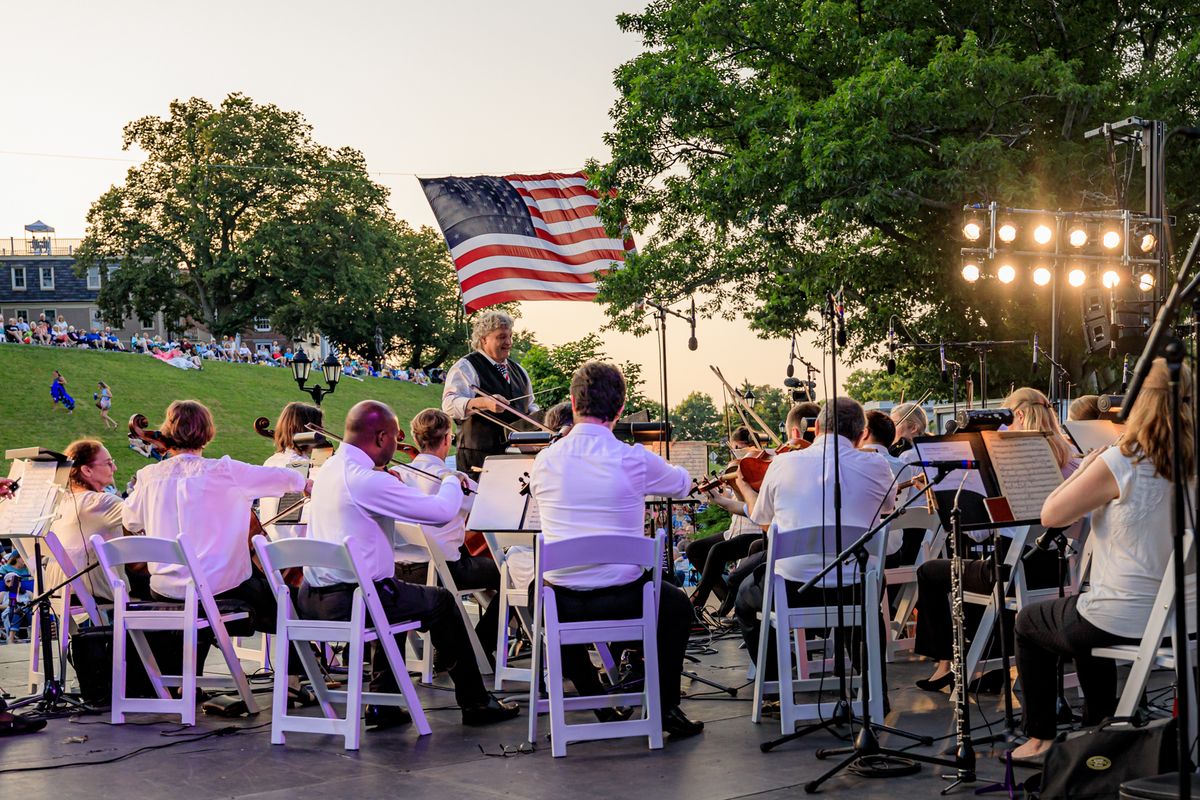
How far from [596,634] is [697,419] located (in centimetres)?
1588

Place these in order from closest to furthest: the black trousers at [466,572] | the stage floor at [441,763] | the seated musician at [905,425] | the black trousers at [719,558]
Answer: the stage floor at [441,763], the black trousers at [466,572], the black trousers at [719,558], the seated musician at [905,425]


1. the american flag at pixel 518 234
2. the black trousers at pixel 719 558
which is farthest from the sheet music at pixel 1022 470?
the american flag at pixel 518 234

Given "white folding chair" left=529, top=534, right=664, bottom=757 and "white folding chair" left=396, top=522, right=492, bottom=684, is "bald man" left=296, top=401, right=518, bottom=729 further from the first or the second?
"white folding chair" left=396, top=522, right=492, bottom=684

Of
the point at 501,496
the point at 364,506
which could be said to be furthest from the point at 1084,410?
the point at 364,506

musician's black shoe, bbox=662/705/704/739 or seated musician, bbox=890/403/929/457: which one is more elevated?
seated musician, bbox=890/403/929/457

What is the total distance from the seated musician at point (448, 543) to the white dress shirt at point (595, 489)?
1.72 meters

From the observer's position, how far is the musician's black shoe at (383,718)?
631 centimetres

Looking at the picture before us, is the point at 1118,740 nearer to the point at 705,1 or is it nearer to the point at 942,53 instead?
the point at 942,53

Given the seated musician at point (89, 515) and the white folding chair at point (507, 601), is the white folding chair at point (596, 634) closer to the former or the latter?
the white folding chair at point (507, 601)

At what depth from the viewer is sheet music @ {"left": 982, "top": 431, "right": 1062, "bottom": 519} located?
497 cm

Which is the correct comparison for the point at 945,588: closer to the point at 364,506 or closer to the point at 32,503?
the point at 364,506

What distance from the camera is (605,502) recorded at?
5.73 m

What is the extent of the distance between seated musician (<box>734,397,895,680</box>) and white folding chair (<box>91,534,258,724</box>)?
115 inches

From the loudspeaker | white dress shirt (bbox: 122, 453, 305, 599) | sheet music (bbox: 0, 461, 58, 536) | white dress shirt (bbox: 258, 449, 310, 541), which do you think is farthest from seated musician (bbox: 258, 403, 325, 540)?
the loudspeaker
